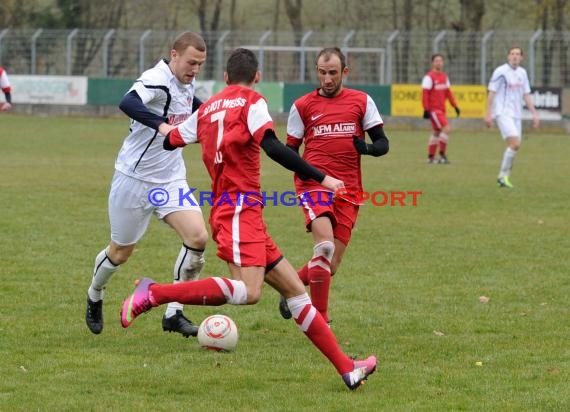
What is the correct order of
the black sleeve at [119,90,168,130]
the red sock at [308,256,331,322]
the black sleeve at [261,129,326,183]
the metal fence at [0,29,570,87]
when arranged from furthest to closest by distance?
the metal fence at [0,29,570,87], the red sock at [308,256,331,322], the black sleeve at [119,90,168,130], the black sleeve at [261,129,326,183]

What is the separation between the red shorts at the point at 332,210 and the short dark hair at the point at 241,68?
5.97 ft

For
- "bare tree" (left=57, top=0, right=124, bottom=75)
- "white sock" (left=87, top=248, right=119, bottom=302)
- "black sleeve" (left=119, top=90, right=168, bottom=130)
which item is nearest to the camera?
"black sleeve" (left=119, top=90, right=168, bottom=130)

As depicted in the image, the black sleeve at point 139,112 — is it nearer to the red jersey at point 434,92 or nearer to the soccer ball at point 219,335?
the soccer ball at point 219,335

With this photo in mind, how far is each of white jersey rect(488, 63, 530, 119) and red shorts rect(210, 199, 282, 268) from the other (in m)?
12.3

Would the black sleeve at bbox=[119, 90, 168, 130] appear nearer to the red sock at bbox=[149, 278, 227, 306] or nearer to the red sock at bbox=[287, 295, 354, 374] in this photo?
the red sock at bbox=[149, 278, 227, 306]

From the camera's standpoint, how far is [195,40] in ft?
23.1

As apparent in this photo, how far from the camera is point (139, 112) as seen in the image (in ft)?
22.6

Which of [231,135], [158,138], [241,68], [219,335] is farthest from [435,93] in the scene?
[231,135]

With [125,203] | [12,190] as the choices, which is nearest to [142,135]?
[125,203]

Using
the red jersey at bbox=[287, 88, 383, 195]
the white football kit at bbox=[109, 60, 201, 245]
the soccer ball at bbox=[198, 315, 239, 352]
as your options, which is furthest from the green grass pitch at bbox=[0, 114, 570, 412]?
the red jersey at bbox=[287, 88, 383, 195]

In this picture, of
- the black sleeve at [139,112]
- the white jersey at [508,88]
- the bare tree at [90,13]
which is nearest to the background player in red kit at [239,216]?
the black sleeve at [139,112]

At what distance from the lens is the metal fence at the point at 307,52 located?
33.1 meters

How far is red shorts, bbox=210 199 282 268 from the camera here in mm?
6070

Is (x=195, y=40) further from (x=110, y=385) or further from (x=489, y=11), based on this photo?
(x=489, y=11)
